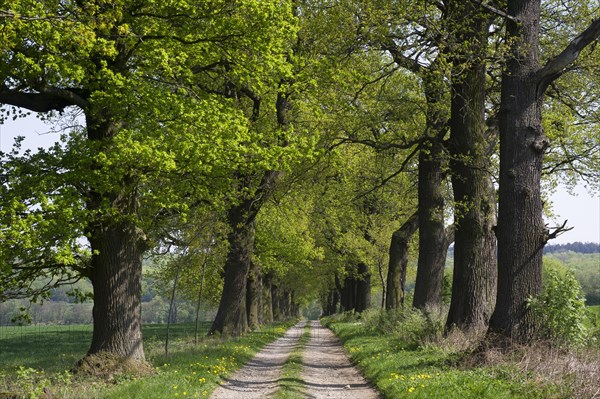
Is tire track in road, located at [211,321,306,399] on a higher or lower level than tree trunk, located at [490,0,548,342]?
lower

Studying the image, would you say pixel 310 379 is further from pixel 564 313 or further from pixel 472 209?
pixel 472 209

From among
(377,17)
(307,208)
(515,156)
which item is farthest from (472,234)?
(307,208)

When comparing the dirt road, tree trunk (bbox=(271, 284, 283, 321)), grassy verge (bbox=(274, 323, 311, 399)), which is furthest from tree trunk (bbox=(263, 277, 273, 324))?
grassy verge (bbox=(274, 323, 311, 399))

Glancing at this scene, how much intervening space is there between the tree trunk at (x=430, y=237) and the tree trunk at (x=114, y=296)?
1073 cm

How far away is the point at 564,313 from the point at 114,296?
32.8 feet

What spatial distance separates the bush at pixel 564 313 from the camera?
37.7 ft

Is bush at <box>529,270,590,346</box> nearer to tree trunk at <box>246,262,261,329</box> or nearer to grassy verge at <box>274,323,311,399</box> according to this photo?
grassy verge at <box>274,323,311,399</box>

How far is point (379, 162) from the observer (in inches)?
944

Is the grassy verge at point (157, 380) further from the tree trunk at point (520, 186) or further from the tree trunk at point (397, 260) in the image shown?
the tree trunk at point (397, 260)

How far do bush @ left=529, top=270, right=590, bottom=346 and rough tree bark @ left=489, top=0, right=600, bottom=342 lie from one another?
34 centimetres

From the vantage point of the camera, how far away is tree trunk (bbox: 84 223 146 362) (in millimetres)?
14203

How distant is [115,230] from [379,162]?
12422mm

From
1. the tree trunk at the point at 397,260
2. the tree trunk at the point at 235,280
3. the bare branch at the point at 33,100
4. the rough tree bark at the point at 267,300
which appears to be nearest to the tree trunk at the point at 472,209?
the bare branch at the point at 33,100

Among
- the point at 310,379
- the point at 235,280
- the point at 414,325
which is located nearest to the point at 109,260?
the point at 310,379
